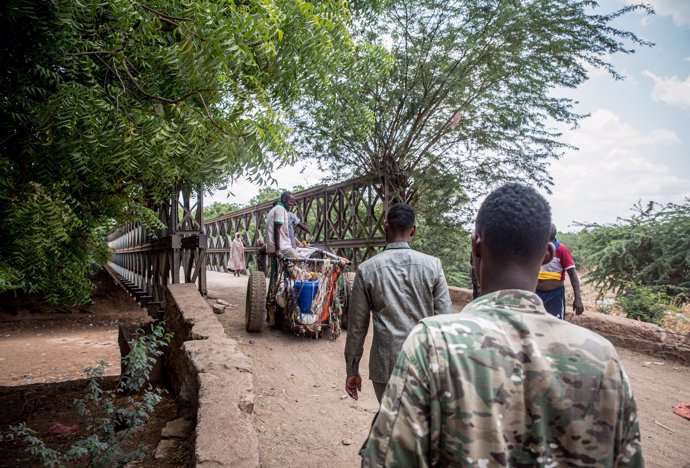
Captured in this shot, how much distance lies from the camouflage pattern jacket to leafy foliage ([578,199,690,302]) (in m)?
9.84

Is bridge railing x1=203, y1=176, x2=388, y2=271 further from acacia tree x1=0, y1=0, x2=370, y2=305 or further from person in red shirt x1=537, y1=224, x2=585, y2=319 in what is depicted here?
acacia tree x1=0, y1=0, x2=370, y2=305

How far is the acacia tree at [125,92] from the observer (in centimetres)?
317

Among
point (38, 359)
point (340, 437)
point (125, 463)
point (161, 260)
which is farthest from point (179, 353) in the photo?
point (38, 359)

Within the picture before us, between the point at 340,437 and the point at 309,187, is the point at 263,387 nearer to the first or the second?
the point at 340,437

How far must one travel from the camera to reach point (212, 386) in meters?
3.86

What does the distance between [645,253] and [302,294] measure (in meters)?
8.39

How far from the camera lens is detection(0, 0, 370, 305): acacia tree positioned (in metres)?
3.17

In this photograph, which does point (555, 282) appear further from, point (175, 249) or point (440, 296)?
point (175, 249)

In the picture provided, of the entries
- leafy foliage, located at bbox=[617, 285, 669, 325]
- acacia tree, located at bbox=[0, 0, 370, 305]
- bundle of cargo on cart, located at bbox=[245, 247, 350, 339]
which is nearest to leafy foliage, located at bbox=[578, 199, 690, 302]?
leafy foliage, located at bbox=[617, 285, 669, 325]

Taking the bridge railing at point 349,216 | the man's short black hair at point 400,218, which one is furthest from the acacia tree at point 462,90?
the man's short black hair at point 400,218

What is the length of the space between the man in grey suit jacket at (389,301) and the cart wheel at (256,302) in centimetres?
405

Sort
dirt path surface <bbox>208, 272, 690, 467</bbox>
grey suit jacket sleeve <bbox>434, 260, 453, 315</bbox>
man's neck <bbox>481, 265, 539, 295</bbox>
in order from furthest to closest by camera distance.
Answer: dirt path surface <bbox>208, 272, 690, 467</bbox> → grey suit jacket sleeve <bbox>434, 260, 453, 315</bbox> → man's neck <bbox>481, 265, 539, 295</bbox>

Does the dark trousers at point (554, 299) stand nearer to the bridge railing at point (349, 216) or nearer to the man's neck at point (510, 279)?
the man's neck at point (510, 279)

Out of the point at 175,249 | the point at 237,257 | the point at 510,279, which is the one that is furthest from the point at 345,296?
the point at 237,257
